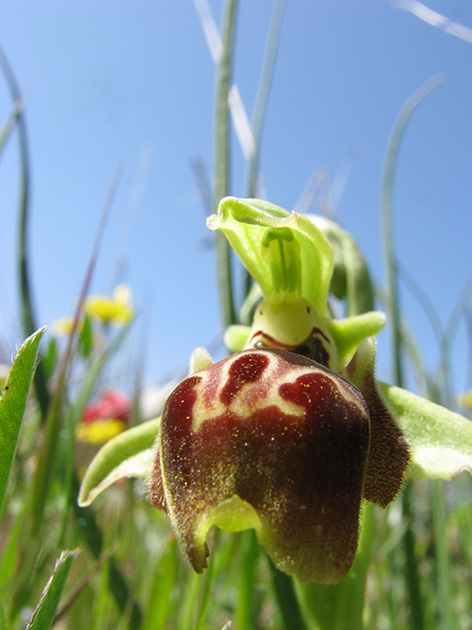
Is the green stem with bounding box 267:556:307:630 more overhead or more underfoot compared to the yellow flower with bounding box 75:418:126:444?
more overhead

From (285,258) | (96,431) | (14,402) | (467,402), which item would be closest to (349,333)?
(285,258)

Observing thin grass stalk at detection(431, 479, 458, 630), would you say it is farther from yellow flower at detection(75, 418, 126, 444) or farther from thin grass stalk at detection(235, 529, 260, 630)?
yellow flower at detection(75, 418, 126, 444)

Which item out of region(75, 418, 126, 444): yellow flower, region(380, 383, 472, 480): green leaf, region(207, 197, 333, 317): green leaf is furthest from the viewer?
region(75, 418, 126, 444): yellow flower

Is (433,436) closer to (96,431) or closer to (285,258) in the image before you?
(285,258)

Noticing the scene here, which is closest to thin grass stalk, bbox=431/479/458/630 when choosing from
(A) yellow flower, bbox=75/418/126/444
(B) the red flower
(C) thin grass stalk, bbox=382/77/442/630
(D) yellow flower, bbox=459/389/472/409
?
(C) thin grass stalk, bbox=382/77/442/630

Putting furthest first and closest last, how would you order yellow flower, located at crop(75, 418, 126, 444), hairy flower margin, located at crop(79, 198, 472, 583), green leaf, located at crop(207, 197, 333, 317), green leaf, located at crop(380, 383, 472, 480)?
1. yellow flower, located at crop(75, 418, 126, 444)
2. green leaf, located at crop(207, 197, 333, 317)
3. green leaf, located at crop(380, 383, 472, 480)
4. hairy flower margin, located at crop(79, 198, 472, 583)

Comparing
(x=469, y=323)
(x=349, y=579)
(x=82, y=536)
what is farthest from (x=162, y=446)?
(x=469, y=323)
